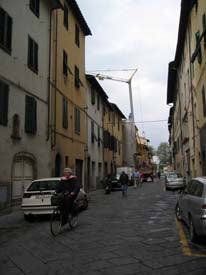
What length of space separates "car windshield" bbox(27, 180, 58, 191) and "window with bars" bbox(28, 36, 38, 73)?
6.26m

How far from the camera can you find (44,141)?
57.9 ft

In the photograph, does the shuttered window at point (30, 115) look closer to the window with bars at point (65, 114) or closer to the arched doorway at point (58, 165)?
the arched doorway at point (58, 165)

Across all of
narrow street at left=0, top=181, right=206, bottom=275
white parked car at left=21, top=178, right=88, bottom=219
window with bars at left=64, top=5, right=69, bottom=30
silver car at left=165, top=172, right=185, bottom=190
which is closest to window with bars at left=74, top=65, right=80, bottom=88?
window with bars at left=64, top=5, right=69, bottom=30


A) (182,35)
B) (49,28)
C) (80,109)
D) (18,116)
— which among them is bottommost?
(18,116)

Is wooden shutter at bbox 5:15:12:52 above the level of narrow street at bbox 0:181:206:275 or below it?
above

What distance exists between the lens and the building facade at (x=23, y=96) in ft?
45.3

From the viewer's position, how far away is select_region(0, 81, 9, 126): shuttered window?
13.4 m

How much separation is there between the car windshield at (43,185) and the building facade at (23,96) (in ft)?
5.57

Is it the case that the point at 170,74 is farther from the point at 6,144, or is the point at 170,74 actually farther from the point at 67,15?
the point at 6,144

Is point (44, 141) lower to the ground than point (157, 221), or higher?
higher

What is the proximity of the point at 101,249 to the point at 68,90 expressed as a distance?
1629cm

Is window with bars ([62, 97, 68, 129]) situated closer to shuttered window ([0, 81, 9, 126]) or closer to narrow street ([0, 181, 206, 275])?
shuttered window ([0, 81, 9, 126])

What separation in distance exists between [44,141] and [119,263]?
1214cm

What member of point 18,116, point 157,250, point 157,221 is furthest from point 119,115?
point 157,250
